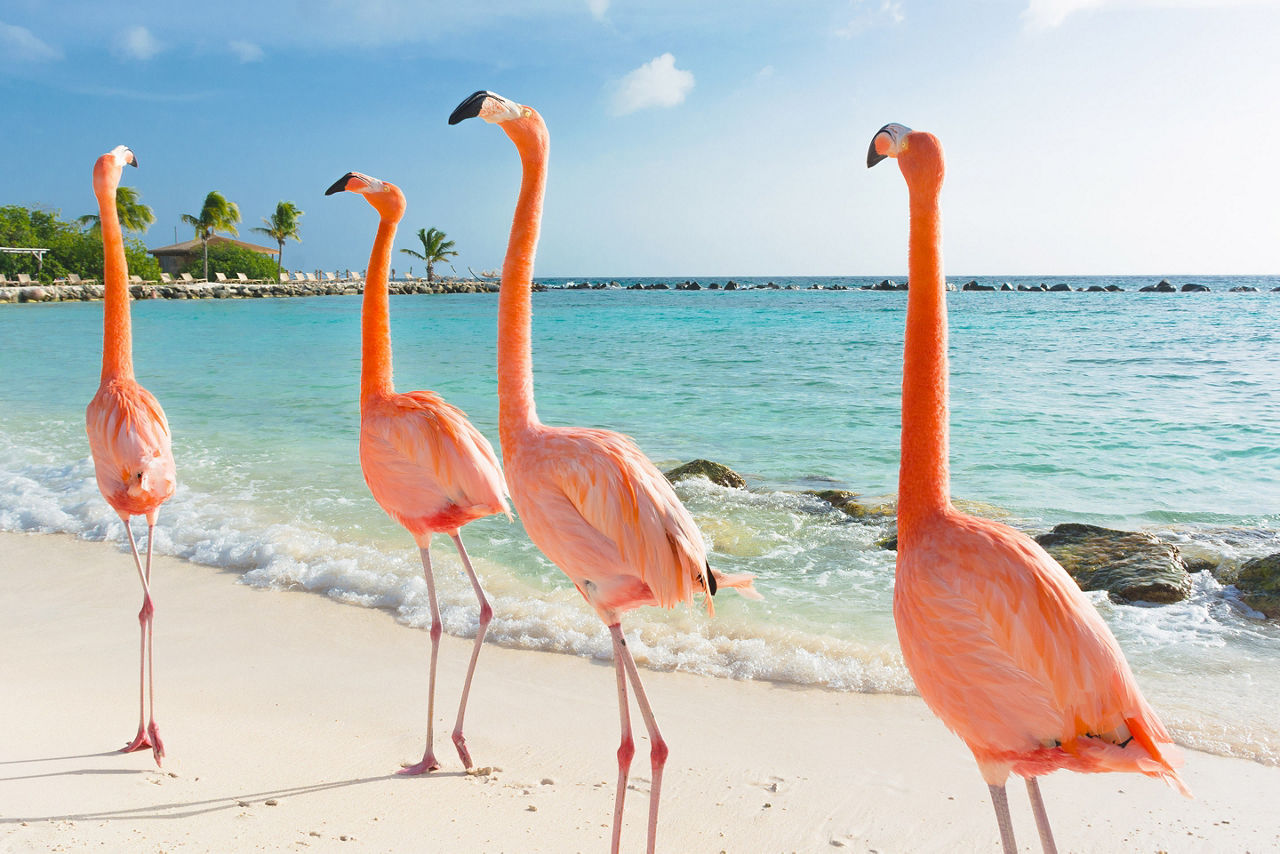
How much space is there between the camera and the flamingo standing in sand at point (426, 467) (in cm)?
366

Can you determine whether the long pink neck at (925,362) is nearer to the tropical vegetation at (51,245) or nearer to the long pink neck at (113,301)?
the long pink neck at (113,301)

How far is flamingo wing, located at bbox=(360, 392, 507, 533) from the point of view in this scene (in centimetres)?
367

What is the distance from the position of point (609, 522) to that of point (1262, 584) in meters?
6.01

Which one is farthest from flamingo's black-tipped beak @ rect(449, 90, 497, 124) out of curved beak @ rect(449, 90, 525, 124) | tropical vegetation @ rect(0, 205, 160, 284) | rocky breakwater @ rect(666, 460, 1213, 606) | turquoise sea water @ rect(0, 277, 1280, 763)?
tropical vegetation @ rect(0, 205, 160, 284)

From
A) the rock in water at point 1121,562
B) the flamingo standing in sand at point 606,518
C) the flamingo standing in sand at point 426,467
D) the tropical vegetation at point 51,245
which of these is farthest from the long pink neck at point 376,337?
the tropical vegetation at point 51,245

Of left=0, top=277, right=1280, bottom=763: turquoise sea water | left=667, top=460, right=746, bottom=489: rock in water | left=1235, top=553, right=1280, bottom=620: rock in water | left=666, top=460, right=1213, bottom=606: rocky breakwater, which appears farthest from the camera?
left=667, top=460, right=746, bottom=489: rock in water

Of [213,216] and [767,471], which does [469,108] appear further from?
[213,216]

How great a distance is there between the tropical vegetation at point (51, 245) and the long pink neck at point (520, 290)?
6048 cm

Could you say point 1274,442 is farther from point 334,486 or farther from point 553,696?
point 334,486

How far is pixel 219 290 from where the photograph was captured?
61.3m

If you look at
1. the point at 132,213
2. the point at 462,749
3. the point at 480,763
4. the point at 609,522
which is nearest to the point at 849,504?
the point at 480,763

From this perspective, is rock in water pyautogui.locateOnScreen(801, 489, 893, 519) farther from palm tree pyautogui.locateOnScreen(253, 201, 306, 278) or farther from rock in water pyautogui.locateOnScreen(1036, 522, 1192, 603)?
palm tree pyautogui.locateOnScreen(253, 201, 306, 278)

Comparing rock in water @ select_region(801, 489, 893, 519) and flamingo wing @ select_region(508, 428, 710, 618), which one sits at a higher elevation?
flamingo wing @ select_region(508, 428, 710, 618)

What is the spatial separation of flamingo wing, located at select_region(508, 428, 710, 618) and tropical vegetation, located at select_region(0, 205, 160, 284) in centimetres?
6104
